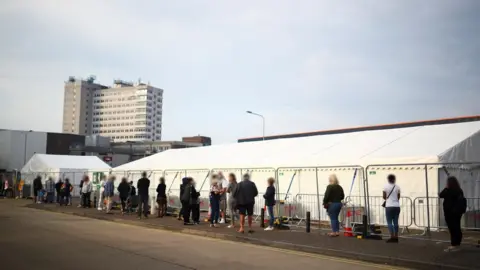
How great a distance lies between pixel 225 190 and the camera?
1673 cm

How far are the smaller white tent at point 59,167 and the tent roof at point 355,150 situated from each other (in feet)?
34.0

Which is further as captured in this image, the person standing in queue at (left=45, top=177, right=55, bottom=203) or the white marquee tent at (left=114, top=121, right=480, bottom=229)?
the person standing in queue at (left=45, top=177, right=55, bottom=203)

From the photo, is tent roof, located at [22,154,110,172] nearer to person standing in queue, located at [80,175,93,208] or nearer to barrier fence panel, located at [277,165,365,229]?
person standing in queue, located at [80,175,93,208]

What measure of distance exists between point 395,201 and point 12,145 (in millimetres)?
54699

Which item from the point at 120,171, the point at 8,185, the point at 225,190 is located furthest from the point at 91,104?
the point at 225,190

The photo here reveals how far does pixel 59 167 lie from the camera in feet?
115

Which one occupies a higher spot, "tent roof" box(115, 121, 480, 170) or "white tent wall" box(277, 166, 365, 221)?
"tent roof" box(115, 121, 480, 170)

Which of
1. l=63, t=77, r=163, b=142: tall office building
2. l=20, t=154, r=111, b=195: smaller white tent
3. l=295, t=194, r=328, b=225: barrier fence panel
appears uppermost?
l=63, t=77, r=163, b=142: tall office building

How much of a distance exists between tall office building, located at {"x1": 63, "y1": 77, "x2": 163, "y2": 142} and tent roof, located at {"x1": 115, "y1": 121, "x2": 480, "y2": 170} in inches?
5655

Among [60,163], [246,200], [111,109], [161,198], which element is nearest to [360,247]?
[246,200]

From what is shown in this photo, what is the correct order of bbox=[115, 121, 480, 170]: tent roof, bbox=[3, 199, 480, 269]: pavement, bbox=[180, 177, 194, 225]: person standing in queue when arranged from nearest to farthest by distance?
bbox=[3, 199, 480, 269]: pavement < bbox=[115, 121, 480, 170]: tent roof < bbox=[180, 177, 194, 225]: person standing in queue

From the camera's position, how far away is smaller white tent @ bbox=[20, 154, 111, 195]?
112ft

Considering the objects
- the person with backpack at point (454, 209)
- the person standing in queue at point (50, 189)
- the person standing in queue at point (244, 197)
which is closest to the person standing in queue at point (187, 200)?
the person standing in queue at point (244, 197)

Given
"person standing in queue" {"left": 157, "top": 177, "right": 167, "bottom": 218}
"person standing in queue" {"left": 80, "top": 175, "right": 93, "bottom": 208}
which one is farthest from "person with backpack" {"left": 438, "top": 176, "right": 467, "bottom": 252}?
"person standing in queue" {"left": 80, "top": 175, "right": 93, "bottom": 208}
